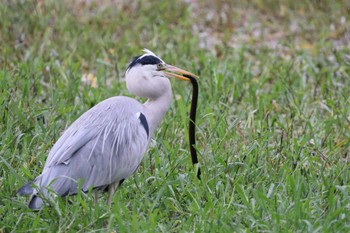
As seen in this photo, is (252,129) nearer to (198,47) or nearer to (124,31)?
(198,47)

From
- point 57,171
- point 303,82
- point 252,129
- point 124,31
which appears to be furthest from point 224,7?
point 57,171

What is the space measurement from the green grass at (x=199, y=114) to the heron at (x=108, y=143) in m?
0.11

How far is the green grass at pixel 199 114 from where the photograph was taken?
→ 15.6ft

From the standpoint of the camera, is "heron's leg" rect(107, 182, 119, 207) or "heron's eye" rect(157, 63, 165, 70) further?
"heron's eye" rect(157, 63, 165, 70)

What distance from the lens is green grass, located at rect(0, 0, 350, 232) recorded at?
187 inches

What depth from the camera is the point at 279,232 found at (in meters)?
4.46

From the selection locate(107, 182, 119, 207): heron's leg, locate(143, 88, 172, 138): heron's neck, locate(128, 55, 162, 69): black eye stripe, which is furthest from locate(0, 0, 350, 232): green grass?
locate(128, 55, 162, 69): black eye stripe

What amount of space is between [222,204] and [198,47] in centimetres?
422

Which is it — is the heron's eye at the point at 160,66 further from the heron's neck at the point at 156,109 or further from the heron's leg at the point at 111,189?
the heron's leg at the point at 111,189

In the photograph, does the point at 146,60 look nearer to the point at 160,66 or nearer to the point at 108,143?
the point at 160,66

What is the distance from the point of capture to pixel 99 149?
4949 mm

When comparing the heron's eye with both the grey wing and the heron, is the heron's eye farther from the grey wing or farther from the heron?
the grey wing

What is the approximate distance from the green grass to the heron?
0.11 meters

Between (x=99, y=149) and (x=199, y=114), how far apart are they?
1899mm
